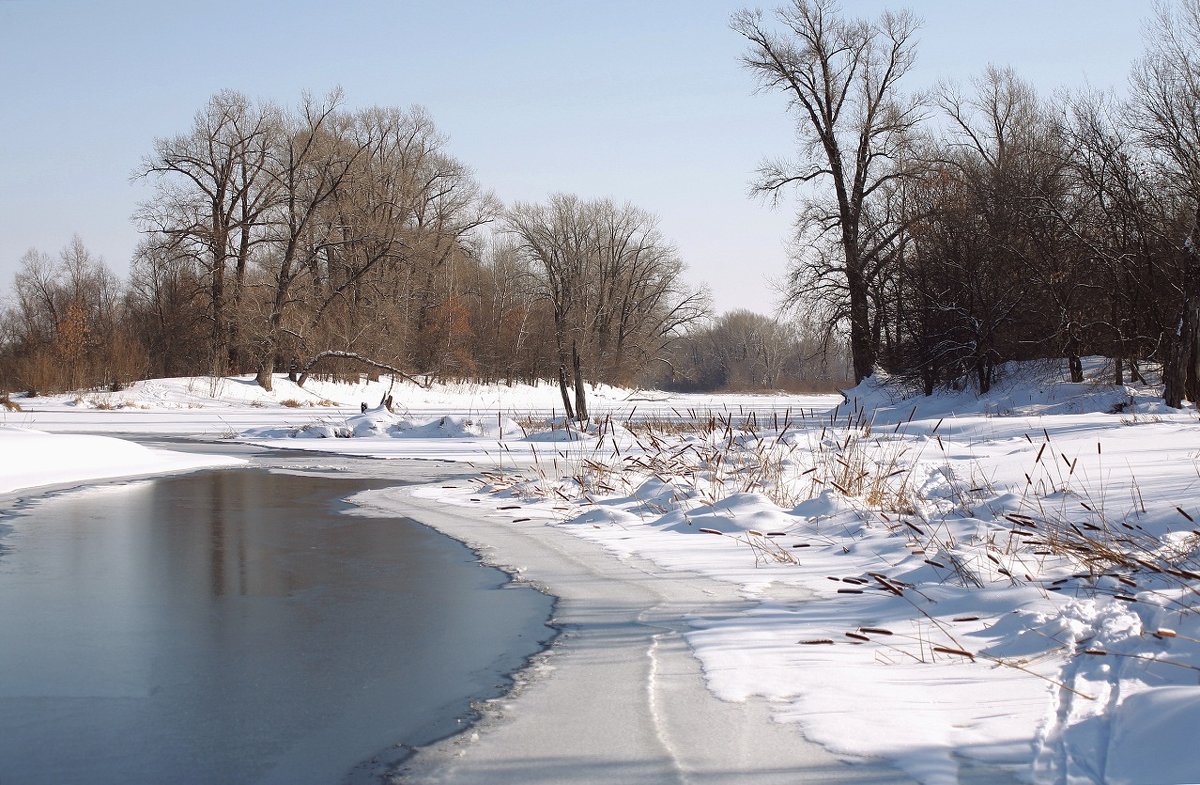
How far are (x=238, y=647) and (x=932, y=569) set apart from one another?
12.8ft

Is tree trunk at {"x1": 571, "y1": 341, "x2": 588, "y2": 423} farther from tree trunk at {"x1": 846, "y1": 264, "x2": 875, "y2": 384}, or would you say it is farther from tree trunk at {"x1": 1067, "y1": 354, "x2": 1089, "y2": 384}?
tree trunk at {"x1": 1067, "y1": 354, "x2": 1089, "y2": 384}

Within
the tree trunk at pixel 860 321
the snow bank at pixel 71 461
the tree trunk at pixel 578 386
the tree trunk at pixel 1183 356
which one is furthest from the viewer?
the tree trunk at pixel 860 321

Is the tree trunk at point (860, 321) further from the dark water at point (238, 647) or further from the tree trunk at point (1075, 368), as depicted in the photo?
the dark water at point (238, 647)

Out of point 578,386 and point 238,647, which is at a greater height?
point 578,386

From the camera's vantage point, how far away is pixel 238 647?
4570 mm

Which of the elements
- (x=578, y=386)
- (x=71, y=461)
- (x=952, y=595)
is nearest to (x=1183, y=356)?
(x=952, y=595)

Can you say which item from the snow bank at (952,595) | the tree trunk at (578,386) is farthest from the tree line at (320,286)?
the snow bank at (952,595)

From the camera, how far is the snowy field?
326cm

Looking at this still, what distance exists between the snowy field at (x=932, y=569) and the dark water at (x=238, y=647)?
1.09 metres

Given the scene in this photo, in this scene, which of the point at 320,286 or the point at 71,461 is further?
the point at 320,286

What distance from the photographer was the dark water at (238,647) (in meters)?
3.24

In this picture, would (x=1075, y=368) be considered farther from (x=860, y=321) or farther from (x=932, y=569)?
(x=932, y=569)

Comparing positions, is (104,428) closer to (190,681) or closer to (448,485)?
(448,485)

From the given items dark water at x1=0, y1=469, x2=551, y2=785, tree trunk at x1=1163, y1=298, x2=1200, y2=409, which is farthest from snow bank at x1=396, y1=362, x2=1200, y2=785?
tree trunk at x1=1163, y1=298, x2=1200, y2=409
